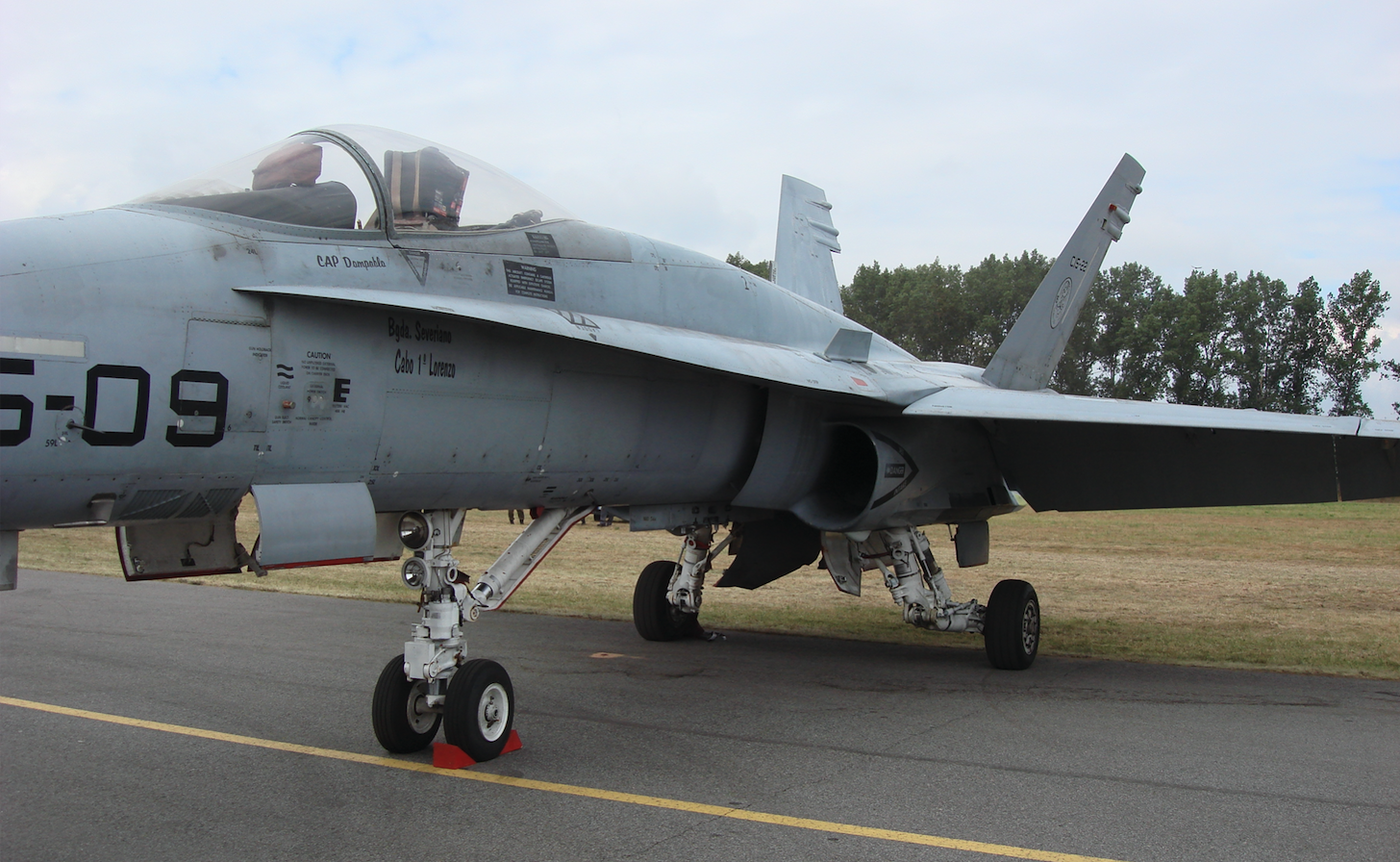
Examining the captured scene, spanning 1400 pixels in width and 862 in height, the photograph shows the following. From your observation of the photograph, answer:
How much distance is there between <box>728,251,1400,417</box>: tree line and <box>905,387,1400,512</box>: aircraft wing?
143 ft

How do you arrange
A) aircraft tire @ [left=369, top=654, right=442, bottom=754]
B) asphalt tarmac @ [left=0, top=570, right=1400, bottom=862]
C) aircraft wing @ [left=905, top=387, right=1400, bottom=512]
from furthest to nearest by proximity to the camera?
aircraft wing @ [left=905, top=387, right=1400, bottom=512] < aircraft tire @ [left=369, top=654, right=442, bottom=754] < asphalt tarmac @ [left=0, top=570, right=1400, bottom=862]

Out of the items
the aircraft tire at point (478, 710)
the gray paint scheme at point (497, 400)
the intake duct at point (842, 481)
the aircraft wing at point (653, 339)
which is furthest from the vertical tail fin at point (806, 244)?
the aircraft tire at point (478, 710)

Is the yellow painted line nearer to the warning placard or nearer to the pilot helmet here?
the warning placard

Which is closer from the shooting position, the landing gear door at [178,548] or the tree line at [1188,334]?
the landing gear door at [178,548]

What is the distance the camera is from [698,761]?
5.16 m

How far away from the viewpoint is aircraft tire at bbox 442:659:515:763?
4.83 metres

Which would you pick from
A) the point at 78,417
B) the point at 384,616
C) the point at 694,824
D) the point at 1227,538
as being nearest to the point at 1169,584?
the point at 1227,538

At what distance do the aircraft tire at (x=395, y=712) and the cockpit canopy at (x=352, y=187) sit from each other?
2158mm

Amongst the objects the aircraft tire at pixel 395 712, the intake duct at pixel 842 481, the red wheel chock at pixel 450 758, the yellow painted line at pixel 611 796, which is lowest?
the yellow painted line at pixel 611 796

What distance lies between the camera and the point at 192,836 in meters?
3.97

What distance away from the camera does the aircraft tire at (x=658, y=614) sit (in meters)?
9.23

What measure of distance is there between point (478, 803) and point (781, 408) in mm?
3194

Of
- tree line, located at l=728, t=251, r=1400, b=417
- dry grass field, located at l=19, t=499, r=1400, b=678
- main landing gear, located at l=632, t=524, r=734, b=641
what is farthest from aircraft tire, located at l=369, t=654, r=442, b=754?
tree line, located at l=728, t=251, r=1400, b=417

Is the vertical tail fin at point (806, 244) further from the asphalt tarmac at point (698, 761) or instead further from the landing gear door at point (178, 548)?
the landing gear door at point (178, 548)
